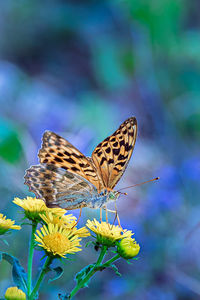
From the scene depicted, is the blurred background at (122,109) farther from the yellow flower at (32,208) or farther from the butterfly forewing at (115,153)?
the butterfly forewing at (115,153)

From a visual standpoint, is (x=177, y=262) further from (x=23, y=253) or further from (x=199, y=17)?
(x=199, y=17)

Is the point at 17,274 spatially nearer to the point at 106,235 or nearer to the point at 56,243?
the point at 56,243

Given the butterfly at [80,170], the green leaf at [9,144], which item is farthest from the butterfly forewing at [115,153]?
the green leaf at [9,144]

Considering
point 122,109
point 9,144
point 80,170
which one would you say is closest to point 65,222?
point 80,170

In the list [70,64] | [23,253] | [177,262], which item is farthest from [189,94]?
[23,253]

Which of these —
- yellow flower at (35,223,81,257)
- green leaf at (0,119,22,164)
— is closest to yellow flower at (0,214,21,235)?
yellow flower at (35,223,81,257)

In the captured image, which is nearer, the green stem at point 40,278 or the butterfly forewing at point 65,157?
the green stem at point 40,278
